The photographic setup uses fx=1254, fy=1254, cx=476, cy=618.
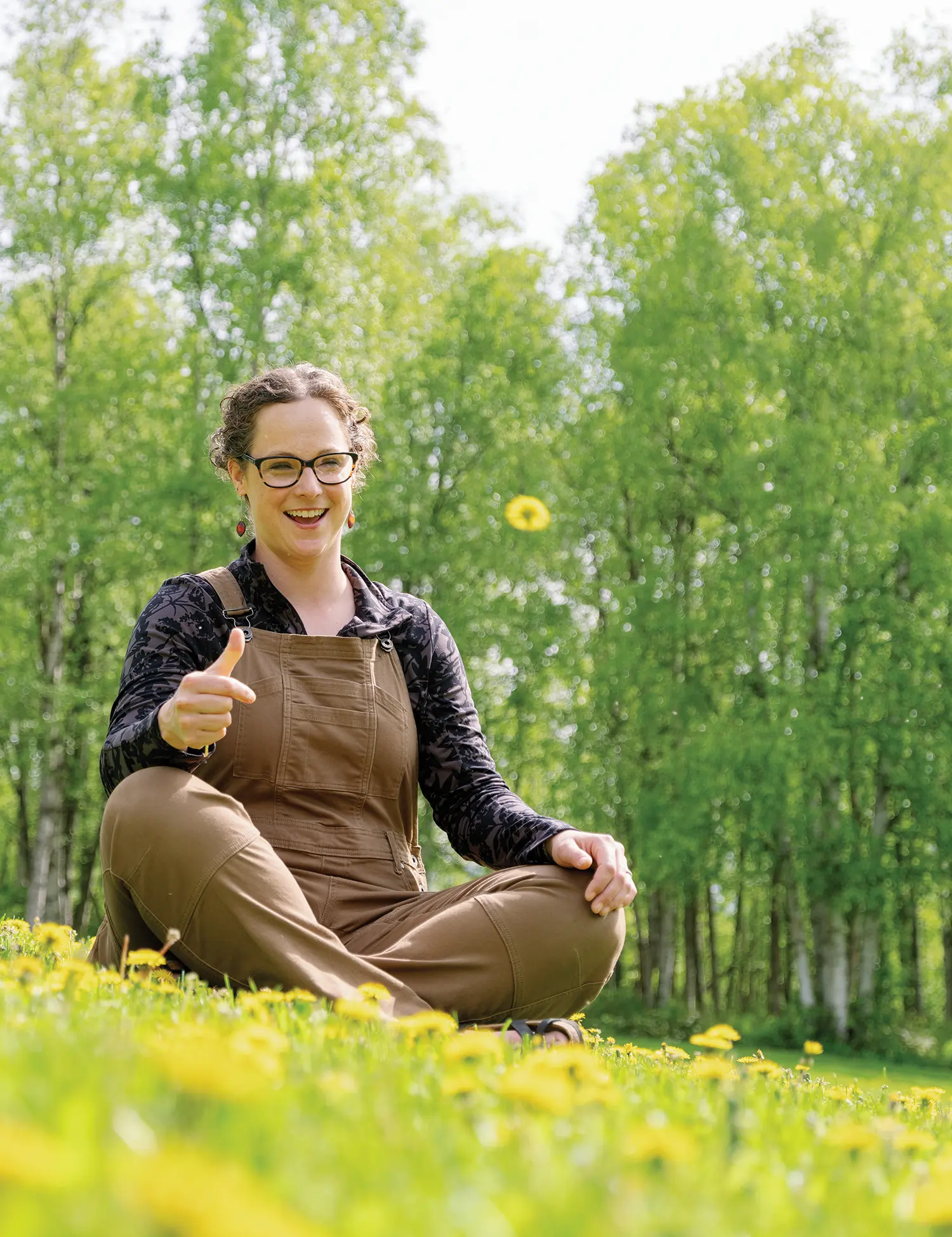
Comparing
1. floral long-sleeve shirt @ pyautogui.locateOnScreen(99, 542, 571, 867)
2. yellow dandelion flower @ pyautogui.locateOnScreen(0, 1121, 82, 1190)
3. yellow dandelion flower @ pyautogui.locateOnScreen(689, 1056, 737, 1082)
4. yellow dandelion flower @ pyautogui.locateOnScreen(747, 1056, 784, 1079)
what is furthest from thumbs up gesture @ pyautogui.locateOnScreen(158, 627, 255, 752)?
yellow dandelion flower @ pyautogui.locateOnScreen(0, 1121, 82, 1190)

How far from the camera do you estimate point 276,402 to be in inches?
175

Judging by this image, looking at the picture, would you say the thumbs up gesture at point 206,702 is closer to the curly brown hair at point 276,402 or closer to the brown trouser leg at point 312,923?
the brown trouser leg at point 312,923

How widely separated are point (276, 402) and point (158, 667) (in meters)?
1.08

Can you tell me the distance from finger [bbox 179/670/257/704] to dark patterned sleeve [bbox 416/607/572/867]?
124 cm

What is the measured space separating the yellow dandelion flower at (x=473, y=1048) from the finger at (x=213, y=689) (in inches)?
53.0

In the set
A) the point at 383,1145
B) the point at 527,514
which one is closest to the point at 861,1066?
the point at 527,514

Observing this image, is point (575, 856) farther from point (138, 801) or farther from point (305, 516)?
point (305, 516)

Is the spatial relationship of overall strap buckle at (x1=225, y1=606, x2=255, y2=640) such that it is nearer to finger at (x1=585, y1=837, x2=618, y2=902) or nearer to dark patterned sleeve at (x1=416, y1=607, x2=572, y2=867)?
dark patterned sleeve at (x1=416, y1=607, x2=572, y2=867)

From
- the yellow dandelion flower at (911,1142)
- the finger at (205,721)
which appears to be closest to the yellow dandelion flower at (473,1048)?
the yellow dandelion flower at (911,1142)

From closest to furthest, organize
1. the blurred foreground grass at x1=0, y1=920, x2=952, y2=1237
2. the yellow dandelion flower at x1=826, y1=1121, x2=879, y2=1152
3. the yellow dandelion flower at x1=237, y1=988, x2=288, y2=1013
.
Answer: the blurred foreground grass at x1=0, y1=920, x2=952, y2=1237 < the yellow dandelion flower at x1=826, y1=1121, x2=879, y2=1152 < the yellow dandelion flower at x1=237, y1=988, x2=288, y2=1013

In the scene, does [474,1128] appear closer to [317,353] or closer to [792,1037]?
[317,353]

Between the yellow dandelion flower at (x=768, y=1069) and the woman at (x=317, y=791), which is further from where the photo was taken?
the woman at (x=317, y=791)

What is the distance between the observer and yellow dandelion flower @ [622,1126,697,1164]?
4.14 ft

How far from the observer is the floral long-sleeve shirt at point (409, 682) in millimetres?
3932
